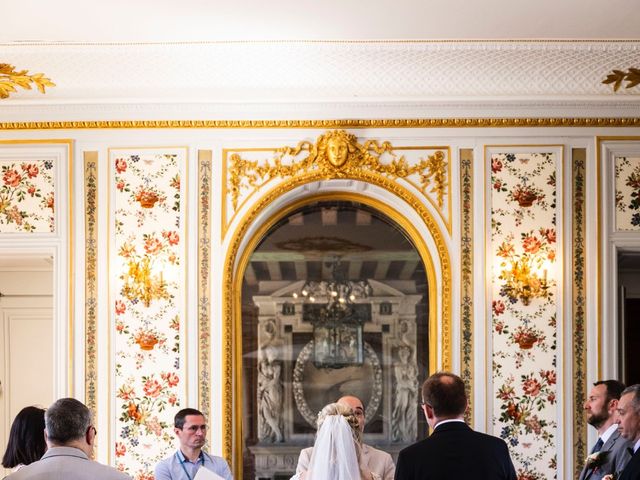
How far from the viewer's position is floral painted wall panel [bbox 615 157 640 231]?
22.7 feet

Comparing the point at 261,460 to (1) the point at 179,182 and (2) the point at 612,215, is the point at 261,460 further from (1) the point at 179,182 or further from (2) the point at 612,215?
(2) the point at 612,215

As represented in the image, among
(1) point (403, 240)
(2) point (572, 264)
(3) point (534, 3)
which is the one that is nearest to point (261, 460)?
(1) point (403, 240)

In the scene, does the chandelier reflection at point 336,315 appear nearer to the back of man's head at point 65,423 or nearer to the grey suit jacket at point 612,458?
the grey suit jacket at point 612,458

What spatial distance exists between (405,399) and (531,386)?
2.89ft

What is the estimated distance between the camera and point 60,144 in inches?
277

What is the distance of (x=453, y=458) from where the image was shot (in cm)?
384

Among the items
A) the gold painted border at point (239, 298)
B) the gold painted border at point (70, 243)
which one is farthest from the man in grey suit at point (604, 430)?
the gold painted border at point (70, 243)

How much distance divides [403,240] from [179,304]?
165 centimetres

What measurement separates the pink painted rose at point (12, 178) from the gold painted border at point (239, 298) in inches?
61.8

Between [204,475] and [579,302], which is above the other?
[579,302]

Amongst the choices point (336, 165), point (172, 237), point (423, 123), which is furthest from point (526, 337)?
point (172, 237)

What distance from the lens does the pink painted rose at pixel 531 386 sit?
6.82 meters

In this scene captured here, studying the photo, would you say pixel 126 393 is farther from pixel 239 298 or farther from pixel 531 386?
pixel 531 386

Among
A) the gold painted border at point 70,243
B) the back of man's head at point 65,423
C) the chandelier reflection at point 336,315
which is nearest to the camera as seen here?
the back of man's head at point 65,423
